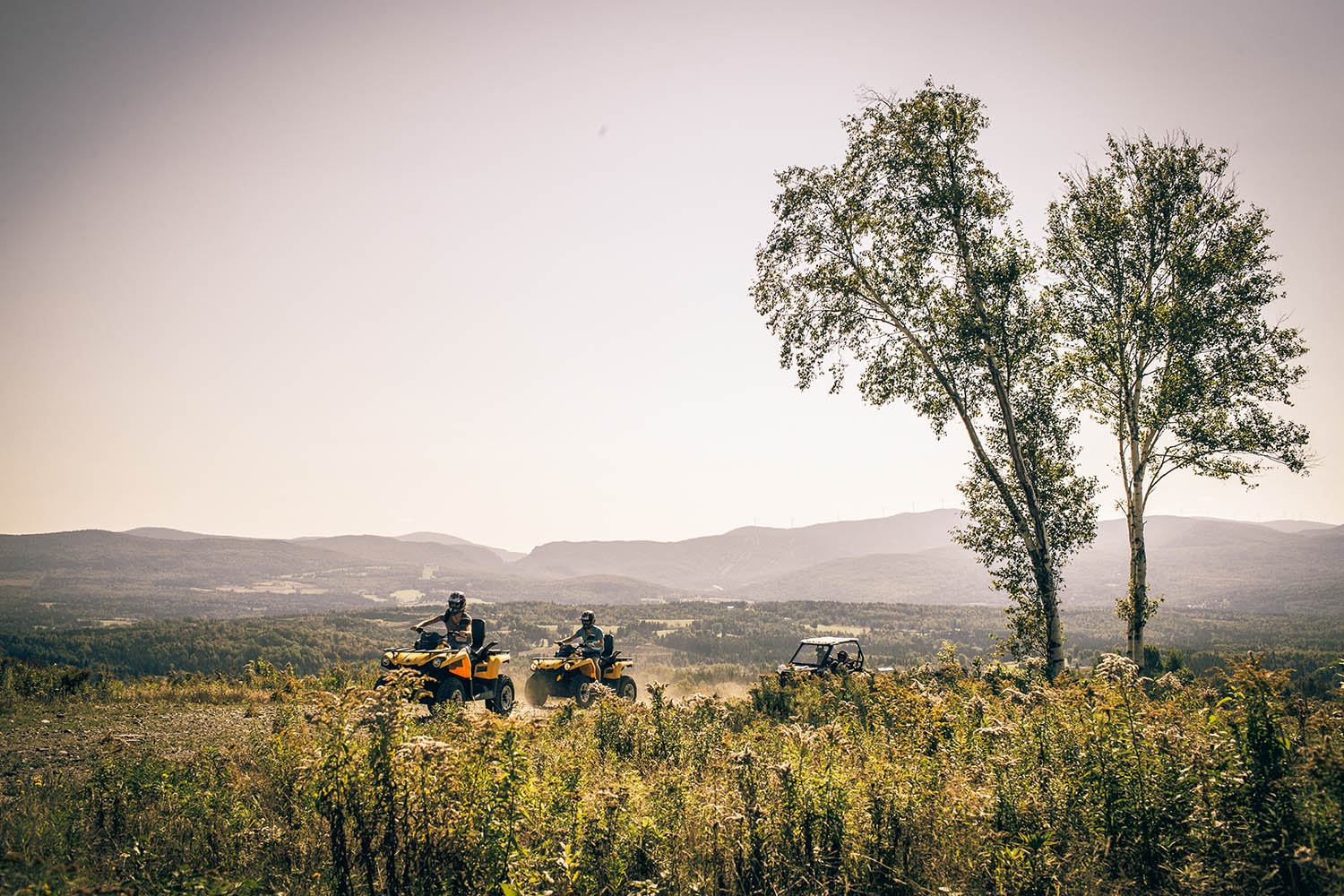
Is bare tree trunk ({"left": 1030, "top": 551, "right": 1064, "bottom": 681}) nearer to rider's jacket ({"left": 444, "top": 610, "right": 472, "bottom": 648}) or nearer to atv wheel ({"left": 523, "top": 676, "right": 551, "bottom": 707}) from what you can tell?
atv wheel ({"left": 523, "top": 676, "right": 551, "bottom": 707})

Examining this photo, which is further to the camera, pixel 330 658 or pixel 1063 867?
pixel 330 658

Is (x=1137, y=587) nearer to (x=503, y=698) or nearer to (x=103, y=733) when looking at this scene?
(x=503, y=698)

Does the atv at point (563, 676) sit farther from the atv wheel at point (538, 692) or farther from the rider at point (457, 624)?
the rider at point (457, 624)

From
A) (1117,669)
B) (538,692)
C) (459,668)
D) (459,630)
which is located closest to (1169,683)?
(1117,669)

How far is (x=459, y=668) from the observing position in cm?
1170

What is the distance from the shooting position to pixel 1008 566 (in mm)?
15281

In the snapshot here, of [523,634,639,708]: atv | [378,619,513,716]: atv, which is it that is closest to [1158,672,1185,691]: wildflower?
[378,619,513,716]: atv

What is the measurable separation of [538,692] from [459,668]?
11.8 ft

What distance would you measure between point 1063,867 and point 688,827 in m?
2.70

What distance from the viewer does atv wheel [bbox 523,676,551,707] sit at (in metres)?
14.7

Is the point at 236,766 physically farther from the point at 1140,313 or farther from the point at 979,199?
the point at 1140,313

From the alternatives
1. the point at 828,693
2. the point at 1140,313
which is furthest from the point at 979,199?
the point at 828,693

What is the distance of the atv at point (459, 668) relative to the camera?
11211mm

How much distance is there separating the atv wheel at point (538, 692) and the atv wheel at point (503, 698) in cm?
139
